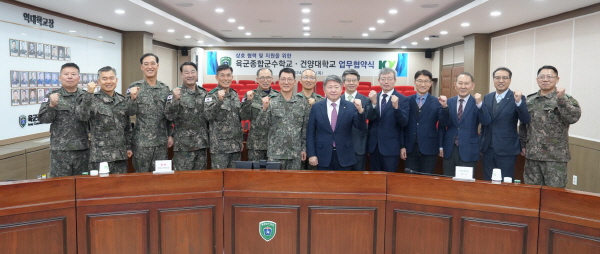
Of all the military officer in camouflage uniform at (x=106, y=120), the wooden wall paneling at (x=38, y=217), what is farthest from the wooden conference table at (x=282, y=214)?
the military officer in camouflage uniform at (x=106, y=120)

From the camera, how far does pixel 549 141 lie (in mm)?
3438

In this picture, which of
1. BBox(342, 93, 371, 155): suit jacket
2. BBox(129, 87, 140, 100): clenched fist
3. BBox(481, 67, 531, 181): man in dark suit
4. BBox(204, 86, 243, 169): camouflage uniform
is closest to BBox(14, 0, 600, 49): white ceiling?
BBox(481, 67, 531, 181): man in dark suit

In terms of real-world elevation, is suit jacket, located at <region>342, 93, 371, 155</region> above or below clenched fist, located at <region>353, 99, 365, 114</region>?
below

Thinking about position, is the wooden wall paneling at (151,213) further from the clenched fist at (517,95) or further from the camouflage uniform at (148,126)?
the clenched fist at (517,95)

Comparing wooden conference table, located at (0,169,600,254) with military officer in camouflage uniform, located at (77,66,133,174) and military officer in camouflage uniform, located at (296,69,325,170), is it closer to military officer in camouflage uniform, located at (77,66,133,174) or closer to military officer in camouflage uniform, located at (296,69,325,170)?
military officer in camouflage uniform, located at (77,66,133,174)

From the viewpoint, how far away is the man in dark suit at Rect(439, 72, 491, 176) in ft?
11.6

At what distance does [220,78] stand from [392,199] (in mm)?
2034

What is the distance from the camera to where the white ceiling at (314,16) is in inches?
268

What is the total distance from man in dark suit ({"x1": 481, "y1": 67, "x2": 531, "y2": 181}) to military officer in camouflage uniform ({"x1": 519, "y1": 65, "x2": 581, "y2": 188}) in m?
0.12

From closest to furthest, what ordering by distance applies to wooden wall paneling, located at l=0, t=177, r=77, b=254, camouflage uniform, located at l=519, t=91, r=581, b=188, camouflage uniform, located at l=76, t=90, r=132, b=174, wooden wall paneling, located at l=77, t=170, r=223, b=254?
1. wooden wall paneling, located at l=0, t=177, r=77, b=254
2. wooden wall paneling, located at l=77, t=170, r=223, b=254
3. camouflage uniform, located at l=76, t=90, r=132, b=174
4. camouflage uniform, located at l=519, t=91, r=581, b=188

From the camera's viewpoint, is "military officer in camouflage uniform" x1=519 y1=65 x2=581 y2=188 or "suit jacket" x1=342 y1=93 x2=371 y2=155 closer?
"military officer in camouflage uniform" x1=519 y1=65 x2=581 y2=188

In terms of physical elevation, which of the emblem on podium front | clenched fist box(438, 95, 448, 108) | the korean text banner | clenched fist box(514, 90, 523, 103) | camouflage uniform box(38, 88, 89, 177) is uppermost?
the korean text banner

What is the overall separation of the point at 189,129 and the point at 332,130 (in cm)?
132

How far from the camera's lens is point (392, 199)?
234 cm
